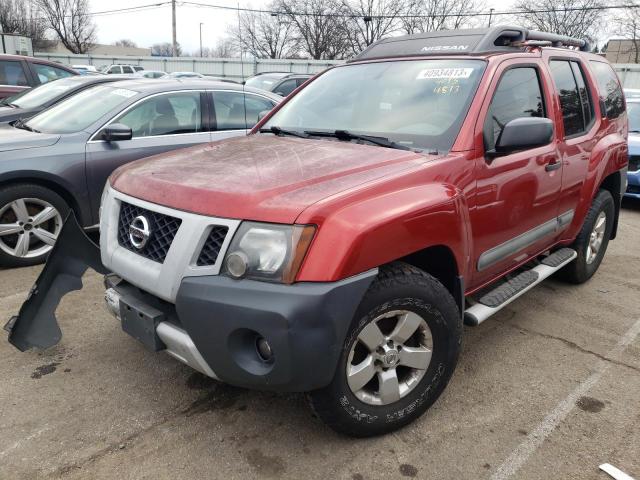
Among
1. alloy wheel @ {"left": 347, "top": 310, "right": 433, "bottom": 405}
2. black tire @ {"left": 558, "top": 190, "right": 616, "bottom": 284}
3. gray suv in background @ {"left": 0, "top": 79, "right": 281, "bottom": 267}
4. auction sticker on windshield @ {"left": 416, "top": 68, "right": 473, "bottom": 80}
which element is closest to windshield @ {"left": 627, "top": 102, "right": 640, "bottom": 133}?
black tire @ {"left": 558, "top": 190, "right": 616, "bottom": 284}

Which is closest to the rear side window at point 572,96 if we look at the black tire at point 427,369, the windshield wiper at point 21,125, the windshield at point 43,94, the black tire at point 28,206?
the black tire at point 427,369

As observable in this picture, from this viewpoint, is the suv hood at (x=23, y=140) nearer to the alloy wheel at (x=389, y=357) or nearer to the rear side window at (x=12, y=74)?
the alloy wheel at (x=389, y=357)

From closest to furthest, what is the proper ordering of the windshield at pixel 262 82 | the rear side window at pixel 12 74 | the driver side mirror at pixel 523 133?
the driver side mirror at pixel 523 133 → the rear side window at pixel 12 74 → the windshield at pixel 262 82

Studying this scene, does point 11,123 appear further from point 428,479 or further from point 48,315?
point 428,479

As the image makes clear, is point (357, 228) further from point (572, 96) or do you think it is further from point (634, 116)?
point (634, 116)

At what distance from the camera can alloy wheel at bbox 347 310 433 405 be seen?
89.2 inches

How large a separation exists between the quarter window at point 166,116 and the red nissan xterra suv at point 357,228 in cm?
185

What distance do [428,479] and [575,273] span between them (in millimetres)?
2818

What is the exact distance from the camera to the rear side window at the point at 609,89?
13.8ft

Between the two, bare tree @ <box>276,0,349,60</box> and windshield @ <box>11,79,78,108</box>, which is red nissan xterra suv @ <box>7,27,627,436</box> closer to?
windshield @ <box>11,79,78,108</box>

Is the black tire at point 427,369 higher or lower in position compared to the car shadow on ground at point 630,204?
higher

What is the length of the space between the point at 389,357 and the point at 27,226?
353 centimetres

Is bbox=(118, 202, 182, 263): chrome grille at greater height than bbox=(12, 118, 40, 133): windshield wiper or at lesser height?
lesser

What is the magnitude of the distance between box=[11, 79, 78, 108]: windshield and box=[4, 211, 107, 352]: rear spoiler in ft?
12.8
